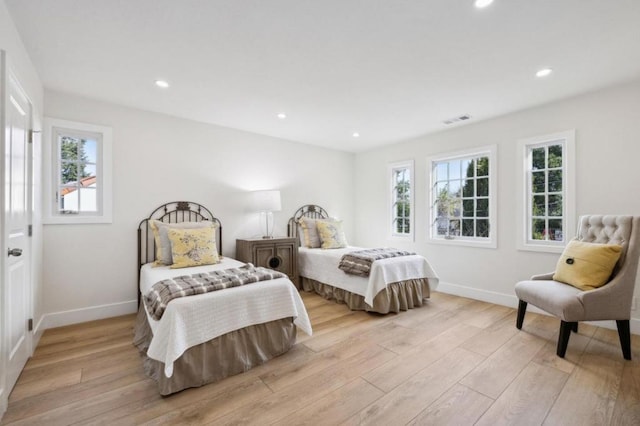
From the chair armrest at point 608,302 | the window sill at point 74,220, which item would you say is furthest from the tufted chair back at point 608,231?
the window sill at point 74,220

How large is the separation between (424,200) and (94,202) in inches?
168

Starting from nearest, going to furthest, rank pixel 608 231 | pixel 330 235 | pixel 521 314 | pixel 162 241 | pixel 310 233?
1. pixel 608 231
2. pixel 521 314
3. pixel 162 241
4. pixel 330 235
5. pixel 310 233

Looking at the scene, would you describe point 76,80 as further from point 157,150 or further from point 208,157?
point 208,157

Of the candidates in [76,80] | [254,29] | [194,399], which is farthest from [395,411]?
[76,80]

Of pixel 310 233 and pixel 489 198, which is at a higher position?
pixel 489 198

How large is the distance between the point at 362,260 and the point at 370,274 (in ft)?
0.66

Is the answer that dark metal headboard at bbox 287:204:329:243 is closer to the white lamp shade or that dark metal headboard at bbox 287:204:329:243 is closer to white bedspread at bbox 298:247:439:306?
white bedspread at bbox 298:247:439:306

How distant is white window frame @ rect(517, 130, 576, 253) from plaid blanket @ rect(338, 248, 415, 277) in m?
1.43

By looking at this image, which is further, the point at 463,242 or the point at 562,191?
the point at 463,242

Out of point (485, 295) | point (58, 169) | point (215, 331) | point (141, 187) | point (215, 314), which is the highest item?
point (58, 169)

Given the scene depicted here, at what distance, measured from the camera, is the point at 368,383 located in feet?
6.51

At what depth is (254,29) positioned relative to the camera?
1986 millimetres

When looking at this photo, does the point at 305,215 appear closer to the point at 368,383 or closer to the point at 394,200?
the point at 394,200

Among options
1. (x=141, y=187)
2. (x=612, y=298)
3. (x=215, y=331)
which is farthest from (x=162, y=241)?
(x=612, y=298)
